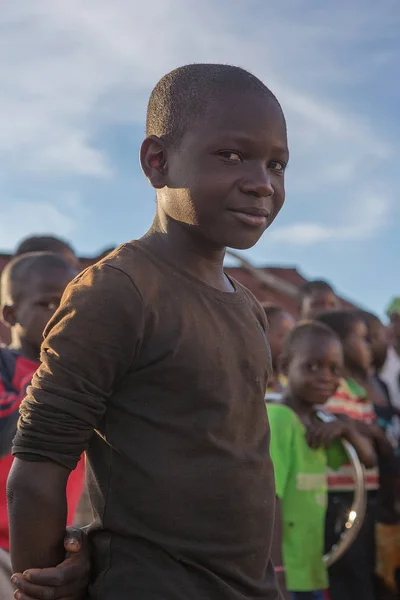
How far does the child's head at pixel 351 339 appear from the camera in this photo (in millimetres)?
5191

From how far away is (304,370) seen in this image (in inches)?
157

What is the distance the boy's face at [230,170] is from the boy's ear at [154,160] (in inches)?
1.3

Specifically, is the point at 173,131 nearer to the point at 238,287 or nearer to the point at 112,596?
the point at 238,287

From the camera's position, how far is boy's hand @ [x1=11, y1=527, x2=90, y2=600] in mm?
1454

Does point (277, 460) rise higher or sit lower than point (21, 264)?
lower

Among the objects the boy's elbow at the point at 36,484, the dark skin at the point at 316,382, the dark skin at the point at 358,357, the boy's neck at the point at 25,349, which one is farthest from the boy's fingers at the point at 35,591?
the dark skin at the point at 358,357

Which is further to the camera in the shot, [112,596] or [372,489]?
[372,489]

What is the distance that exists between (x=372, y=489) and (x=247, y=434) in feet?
10.0

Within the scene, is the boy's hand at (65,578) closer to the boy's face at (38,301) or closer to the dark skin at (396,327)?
the boy's face at (38,301)

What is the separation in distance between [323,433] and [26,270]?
1556 mm

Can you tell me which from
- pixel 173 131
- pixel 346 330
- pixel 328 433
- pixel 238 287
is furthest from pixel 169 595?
pixel 346 330

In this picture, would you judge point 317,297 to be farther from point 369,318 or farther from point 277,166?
point 277,166

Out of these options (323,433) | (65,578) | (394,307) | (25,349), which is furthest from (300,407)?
(394,307)

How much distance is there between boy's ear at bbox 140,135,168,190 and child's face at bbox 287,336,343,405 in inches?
95.2
